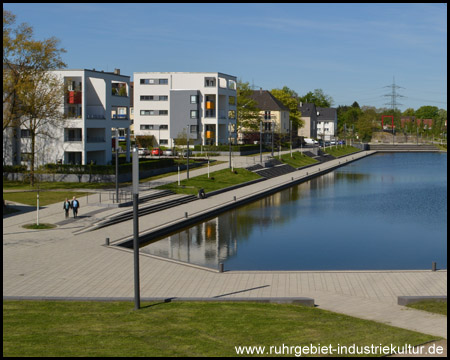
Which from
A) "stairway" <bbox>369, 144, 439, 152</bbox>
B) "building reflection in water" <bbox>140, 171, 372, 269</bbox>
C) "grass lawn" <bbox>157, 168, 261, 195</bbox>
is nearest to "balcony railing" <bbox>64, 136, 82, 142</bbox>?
"grass lawn" <bbox>157, 168, 261, 195</bbox>

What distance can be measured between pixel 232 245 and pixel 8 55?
88.5 ft

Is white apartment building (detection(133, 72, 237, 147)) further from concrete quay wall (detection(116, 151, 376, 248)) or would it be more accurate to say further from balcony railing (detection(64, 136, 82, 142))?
balcony railing (detection(64, 136, 82, 142))

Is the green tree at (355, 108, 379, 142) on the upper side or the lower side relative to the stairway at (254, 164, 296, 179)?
upper

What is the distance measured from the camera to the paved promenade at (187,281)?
68.8ft

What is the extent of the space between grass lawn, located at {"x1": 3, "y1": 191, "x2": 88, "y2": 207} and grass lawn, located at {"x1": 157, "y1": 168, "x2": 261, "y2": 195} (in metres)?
9.09

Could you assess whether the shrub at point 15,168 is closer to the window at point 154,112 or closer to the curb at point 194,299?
the curb at point 194,299

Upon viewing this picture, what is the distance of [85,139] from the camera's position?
63250mm

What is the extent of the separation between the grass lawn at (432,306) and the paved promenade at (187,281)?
1.28ft

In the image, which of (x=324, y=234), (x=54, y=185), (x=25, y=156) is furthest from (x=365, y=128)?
(x=324, y=234)

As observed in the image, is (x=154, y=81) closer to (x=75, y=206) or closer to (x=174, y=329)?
(x=75, y=206)

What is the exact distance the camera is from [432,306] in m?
20.2

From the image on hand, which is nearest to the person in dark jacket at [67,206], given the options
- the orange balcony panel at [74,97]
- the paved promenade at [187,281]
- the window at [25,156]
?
the paved promenade at [187,281]

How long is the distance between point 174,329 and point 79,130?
169ft

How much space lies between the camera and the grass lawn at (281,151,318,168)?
9388 centimetres
